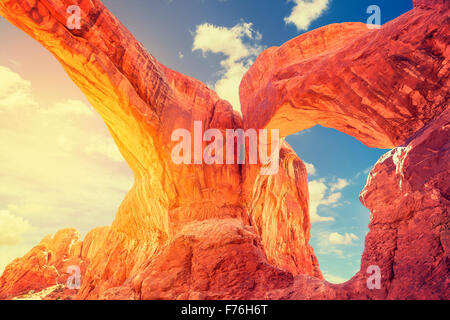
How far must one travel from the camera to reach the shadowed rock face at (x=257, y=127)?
517 centimetres

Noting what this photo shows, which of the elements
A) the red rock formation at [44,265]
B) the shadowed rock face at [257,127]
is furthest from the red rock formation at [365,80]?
the red rock formation at [44,265]

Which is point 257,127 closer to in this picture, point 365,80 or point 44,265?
point 365,80

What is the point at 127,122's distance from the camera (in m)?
10.1

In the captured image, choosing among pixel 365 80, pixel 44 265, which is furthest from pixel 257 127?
pixel 44 265

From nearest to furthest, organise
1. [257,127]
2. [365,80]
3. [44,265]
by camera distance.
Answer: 1. [365,80]
2. [257,127]
3. [44,265]

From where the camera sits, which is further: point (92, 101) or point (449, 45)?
point (92, 101)

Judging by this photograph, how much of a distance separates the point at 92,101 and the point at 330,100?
366 inches

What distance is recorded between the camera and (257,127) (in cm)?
1161

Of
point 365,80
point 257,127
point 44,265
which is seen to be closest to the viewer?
point 365,80

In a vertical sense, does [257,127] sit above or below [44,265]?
above

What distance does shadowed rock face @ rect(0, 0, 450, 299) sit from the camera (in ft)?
17.0
